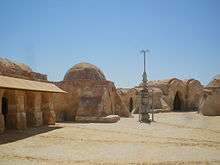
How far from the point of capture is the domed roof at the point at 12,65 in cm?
1594

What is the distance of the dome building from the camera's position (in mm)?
22047

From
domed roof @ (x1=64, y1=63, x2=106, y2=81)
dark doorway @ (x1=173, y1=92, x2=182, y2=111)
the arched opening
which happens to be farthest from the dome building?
dark doorway @ (x1=173, y1=92, x2=182, y2=111)

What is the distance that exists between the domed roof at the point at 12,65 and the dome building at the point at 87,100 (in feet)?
18.6

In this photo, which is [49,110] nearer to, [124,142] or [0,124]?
[0,124]

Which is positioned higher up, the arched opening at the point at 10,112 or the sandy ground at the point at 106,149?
the arched opening at the point at 10,112

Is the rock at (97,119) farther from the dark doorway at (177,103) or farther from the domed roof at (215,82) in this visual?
the dark doorway at (177,103)

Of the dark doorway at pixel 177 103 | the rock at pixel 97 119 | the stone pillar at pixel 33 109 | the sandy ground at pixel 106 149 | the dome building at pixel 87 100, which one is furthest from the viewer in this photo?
the dark doorway at pixel 177 103

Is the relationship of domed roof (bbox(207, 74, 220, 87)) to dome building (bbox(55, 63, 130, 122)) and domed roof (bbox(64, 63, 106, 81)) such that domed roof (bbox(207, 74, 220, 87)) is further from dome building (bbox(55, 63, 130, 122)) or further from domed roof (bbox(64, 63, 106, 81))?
domed roof (bbox(64, 63, 106, 81))

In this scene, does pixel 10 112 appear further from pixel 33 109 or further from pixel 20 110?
pixel 33 109

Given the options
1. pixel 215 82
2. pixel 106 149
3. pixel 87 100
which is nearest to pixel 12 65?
pixel 87 100

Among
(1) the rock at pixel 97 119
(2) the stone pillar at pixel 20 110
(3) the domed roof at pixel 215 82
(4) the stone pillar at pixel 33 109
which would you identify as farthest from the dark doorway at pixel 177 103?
(2) the stone pillar at pixel 20 110

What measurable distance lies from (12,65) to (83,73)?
9546 millimetres

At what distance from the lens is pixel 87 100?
22.7 metres

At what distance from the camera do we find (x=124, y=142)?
463 inches
